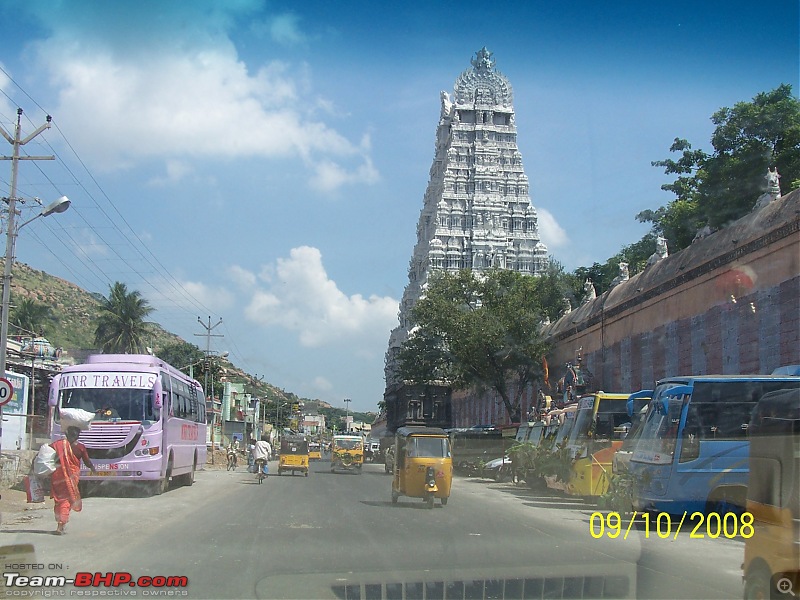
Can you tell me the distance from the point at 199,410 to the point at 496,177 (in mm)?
66138

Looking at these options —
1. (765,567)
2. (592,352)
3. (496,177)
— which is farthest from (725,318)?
(496,177)

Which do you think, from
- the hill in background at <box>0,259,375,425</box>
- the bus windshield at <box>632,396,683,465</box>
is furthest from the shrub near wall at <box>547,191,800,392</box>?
the hill in background at <box>0,259,375,425</box>

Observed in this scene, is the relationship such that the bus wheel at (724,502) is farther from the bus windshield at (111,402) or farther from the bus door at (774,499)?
the bus windshield at (111,402)

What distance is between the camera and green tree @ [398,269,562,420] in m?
45.0

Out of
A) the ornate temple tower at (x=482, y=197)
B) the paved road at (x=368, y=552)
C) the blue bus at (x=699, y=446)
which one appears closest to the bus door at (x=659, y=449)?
the blue bus at (x=699, y=446)

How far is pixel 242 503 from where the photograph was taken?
19500 mm

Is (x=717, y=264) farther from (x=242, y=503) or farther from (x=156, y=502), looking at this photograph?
(x=156, y=502)

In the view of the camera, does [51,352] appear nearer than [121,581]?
No

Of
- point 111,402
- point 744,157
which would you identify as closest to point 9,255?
point 111,402

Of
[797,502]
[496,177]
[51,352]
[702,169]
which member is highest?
[496,177]

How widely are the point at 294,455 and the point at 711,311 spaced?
1965 cm

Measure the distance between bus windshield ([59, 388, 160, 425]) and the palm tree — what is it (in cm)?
4344

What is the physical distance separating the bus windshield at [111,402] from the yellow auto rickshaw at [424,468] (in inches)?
252

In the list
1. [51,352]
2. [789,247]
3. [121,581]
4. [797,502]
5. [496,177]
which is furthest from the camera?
[496,177]
